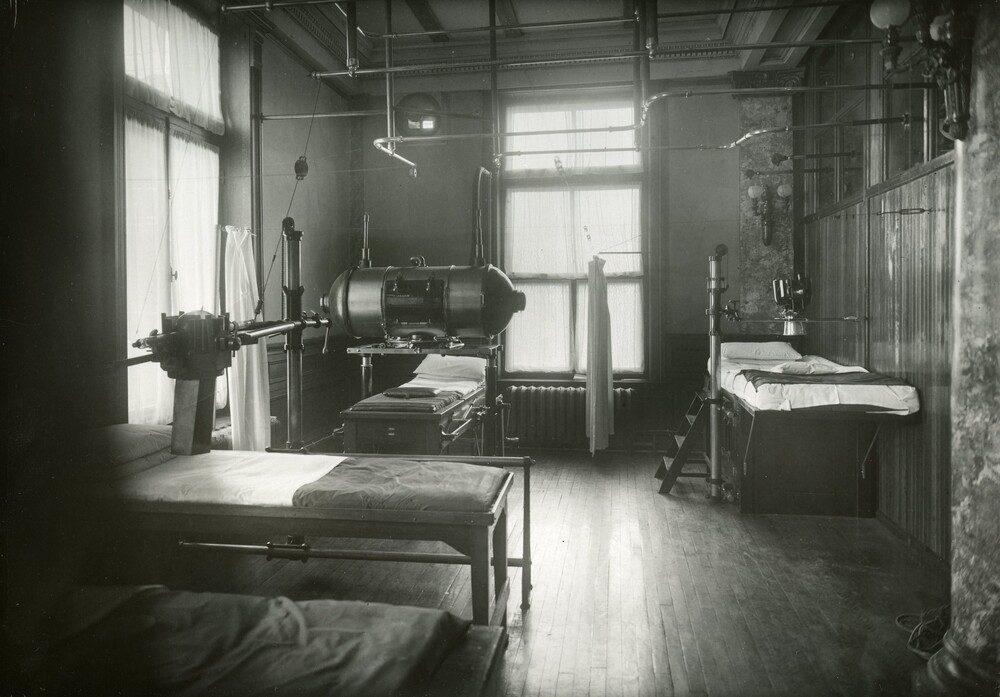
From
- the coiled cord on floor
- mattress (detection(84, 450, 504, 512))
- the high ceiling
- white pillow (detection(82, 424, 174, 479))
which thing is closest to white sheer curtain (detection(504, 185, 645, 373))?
the high ceiling

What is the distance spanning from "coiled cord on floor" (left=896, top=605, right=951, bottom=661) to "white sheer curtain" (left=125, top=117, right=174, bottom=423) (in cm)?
440

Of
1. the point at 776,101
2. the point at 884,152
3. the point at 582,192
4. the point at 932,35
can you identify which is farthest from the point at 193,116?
the point at 776,101

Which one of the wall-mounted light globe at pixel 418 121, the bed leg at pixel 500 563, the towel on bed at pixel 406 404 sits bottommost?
the bed leg at pixel 500 563

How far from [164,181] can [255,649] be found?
408 cm

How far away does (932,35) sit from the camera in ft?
7.88

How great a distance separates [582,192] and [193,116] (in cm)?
402

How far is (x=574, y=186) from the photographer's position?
7.68 metres

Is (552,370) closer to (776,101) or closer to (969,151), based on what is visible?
(776,101)

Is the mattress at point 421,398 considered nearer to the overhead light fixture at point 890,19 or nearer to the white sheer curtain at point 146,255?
the white sheer curtain at point 146,255

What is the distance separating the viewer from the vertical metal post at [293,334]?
101 inches

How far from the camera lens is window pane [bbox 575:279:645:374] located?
25.2ft

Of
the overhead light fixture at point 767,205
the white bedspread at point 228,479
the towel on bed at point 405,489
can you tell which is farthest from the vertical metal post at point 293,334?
the overhead light fixture at point 767,205

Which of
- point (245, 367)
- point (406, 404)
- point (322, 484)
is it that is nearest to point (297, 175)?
point (245, 367)

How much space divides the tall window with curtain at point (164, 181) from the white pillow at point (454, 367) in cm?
245
